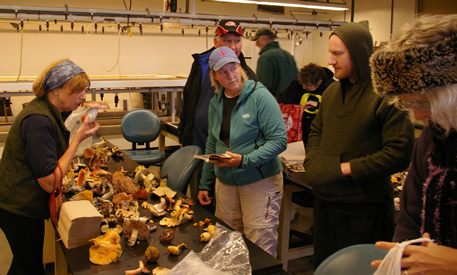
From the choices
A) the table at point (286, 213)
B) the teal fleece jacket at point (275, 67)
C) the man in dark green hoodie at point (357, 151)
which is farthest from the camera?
the teal fleece jacket at point (275, 67)

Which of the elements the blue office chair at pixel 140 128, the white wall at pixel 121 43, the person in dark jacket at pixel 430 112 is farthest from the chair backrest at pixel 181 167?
the white wall at pixel 121 43

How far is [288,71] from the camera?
3.93 m

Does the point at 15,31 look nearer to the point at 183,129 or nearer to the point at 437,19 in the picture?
the point at 183,129

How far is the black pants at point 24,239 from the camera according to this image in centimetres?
187

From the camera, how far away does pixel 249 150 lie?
2.17 metres

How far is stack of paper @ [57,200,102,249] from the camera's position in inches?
61.6

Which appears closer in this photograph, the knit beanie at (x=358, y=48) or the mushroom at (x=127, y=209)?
the knit beanie at (x=358, y=48)

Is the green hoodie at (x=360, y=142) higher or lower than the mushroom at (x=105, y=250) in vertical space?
higher

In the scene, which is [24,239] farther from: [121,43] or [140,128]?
[121,43]

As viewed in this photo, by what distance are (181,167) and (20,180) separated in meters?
1.00

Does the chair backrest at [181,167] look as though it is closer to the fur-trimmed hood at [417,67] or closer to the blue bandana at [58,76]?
the blue bandana at [58,76]

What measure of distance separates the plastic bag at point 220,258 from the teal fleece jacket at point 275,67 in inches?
96.4

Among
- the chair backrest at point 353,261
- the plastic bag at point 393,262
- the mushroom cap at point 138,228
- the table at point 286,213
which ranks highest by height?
the plastic bag at point 393,262

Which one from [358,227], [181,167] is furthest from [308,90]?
[358,227]
